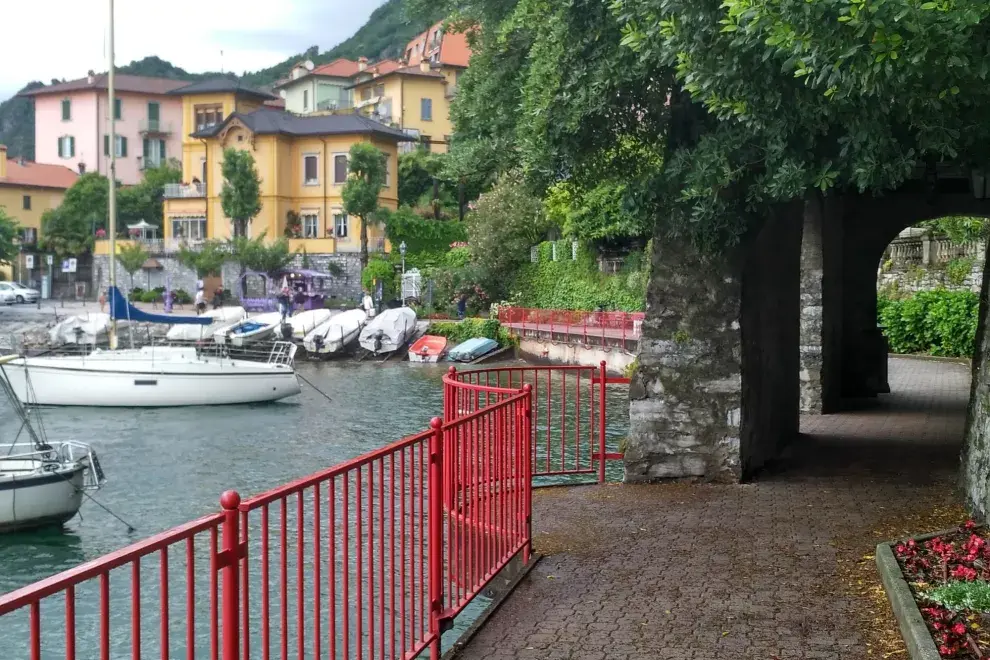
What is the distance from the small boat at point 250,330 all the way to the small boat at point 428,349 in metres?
6.12

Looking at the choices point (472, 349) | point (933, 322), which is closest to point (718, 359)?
point (933, 322)

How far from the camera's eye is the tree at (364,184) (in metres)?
58.2

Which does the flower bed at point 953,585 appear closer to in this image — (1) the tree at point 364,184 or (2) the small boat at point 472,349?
(2) the small boat at point 472,349

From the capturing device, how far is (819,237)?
16578mm

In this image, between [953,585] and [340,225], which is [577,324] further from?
[953,585]

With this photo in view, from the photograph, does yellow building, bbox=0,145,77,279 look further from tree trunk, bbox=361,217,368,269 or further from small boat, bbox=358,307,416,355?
small boat, bbox=358,307,416,355

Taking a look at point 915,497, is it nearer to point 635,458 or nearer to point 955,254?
Answer: point 635,458

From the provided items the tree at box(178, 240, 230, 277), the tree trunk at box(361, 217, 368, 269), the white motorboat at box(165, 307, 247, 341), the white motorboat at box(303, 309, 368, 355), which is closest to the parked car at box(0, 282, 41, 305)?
the tree at box(178, 240, 230, 277)

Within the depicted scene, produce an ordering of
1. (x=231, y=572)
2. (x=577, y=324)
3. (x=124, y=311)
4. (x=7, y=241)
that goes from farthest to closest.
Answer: (x=7, y=241), (x=577, y=324), (x=124, y=311), (x=231, y=572)

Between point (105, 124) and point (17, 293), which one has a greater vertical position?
point (105, 124)

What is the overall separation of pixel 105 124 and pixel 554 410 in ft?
255

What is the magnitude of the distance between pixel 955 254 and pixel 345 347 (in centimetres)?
2373

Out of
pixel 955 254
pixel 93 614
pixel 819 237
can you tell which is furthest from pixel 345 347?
pixel 93 614

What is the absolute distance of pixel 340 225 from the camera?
62.9 m
